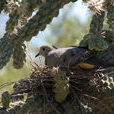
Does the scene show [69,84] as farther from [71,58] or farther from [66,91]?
[71,58]

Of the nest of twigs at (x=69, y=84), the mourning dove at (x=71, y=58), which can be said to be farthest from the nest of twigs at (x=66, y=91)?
the mourning dove at (x=71, y=58)

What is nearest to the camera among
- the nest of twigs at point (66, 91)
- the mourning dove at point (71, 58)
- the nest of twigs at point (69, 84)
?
the nest of twigs at point (66, 91)

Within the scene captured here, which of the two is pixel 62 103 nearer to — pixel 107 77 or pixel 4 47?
pixel 107 77

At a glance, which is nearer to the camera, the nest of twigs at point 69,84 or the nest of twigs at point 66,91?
the nest of twigs at point 66,91

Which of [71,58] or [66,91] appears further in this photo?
[71,58]

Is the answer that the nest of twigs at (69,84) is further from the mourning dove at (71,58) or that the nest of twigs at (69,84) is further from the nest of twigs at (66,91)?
the mourning dove at (71,58)

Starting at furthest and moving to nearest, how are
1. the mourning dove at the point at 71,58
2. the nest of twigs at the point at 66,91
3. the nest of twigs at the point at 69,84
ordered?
the mourning dove at the point at 71,58 → the nest of twigs at the point at 69,84 → the nest of twigs at the point at 66,91

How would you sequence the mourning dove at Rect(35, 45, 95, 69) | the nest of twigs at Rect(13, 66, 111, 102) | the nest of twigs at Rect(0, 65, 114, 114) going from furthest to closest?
1. the mourning dove at Rect(35, 45, 95, 69)
2. the nest of twigs at Rect(13, 66, 111, 102)
3. the nest of twigs at Rect(0, 65, 114, 114)

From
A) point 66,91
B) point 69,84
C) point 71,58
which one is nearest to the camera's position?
point 66,91

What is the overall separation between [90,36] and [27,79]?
0.89 m

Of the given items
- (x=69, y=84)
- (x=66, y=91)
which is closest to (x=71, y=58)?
(x=69, y=84)

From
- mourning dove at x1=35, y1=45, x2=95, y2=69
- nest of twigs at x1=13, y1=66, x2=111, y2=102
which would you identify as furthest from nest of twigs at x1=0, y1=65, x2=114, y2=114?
mourning dove at x1=35, y1=45, x2=95, y2=69

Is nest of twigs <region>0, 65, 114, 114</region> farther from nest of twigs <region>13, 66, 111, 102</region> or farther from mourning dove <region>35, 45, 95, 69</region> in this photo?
mourning dove <region>35, 45, 95, 69</region>

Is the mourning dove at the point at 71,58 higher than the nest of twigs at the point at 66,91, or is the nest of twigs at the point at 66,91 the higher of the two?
the mourning dove at the point at 71,58
